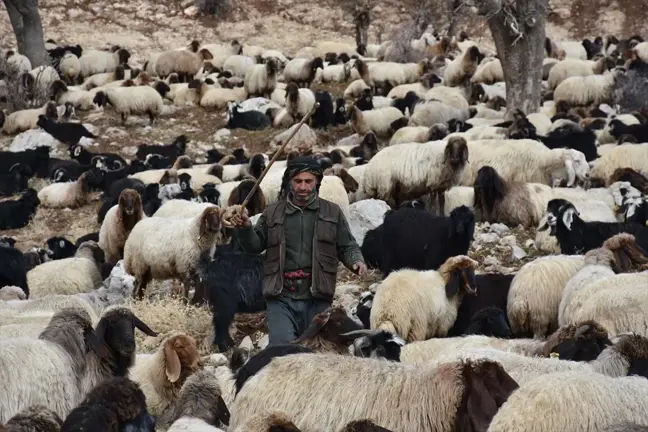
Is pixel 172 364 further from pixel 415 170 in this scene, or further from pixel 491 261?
pixel 415 170

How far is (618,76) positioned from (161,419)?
15.3 meters

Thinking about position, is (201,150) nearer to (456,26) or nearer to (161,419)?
(161,419)

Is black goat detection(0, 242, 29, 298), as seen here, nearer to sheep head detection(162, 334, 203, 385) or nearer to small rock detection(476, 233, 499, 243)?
sheep head detection(162, 334, 203, 385)

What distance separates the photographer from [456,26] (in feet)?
110

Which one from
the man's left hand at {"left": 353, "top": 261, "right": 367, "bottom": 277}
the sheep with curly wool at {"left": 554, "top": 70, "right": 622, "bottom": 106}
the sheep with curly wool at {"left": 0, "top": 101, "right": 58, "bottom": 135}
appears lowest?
the sheep with curly wool at {"left": 0, "top": 101, "right": 58, "bottom": 135}

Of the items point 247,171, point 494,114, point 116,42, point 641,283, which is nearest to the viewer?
point 641,283

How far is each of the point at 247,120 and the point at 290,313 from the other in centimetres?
1391

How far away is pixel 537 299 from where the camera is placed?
803 cm

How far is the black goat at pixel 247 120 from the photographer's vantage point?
2011cm

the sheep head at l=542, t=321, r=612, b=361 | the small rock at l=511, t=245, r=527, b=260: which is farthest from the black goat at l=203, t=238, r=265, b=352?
the sheep head at l=542, t=321, r=612, b=361

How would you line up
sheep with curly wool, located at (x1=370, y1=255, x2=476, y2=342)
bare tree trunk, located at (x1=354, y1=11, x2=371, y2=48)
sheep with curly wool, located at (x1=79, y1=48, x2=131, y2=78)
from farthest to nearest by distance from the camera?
bare tree trunk, located at (x1=354, y1=11, x2=371, y2=48), sheep with curly wool, located at (x1=79, y1=48, x2=131, y2=78), sheep with curly wool, located at (x1=370, y1=255, x2=476, y2=342)

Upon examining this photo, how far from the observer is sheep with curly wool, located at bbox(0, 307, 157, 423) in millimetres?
5691

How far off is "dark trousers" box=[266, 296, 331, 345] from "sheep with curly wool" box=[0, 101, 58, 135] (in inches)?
601

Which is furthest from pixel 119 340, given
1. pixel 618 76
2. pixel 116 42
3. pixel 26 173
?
pixel 116 42
